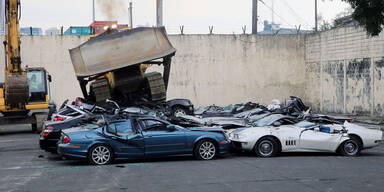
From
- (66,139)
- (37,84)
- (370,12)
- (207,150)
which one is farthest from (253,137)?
(37,84)

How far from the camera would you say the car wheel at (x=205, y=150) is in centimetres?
1300

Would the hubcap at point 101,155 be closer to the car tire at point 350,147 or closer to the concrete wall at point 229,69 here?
the car tire at point 350,147

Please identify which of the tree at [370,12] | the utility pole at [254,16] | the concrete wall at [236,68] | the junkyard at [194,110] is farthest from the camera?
the utility pole at [254,16]

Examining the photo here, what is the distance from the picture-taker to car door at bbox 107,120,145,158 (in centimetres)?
1256

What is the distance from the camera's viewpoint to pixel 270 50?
118 feet

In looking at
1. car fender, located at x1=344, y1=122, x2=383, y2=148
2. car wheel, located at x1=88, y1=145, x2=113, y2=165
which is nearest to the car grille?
car fender, located at x1=344, y1=122, x2=383, y2=148

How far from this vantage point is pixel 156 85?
2142 centimetres

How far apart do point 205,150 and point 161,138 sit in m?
1.25

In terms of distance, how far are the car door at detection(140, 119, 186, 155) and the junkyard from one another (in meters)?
0.03

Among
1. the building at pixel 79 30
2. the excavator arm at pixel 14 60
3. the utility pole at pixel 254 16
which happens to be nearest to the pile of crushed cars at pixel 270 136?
the excavator arm at pixel 14 60

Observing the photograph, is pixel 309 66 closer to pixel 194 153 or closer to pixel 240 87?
pixel 240 87

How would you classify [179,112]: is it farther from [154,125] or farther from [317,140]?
[317,140]

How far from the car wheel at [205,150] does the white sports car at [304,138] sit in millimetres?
890

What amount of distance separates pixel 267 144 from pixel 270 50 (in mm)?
23215
